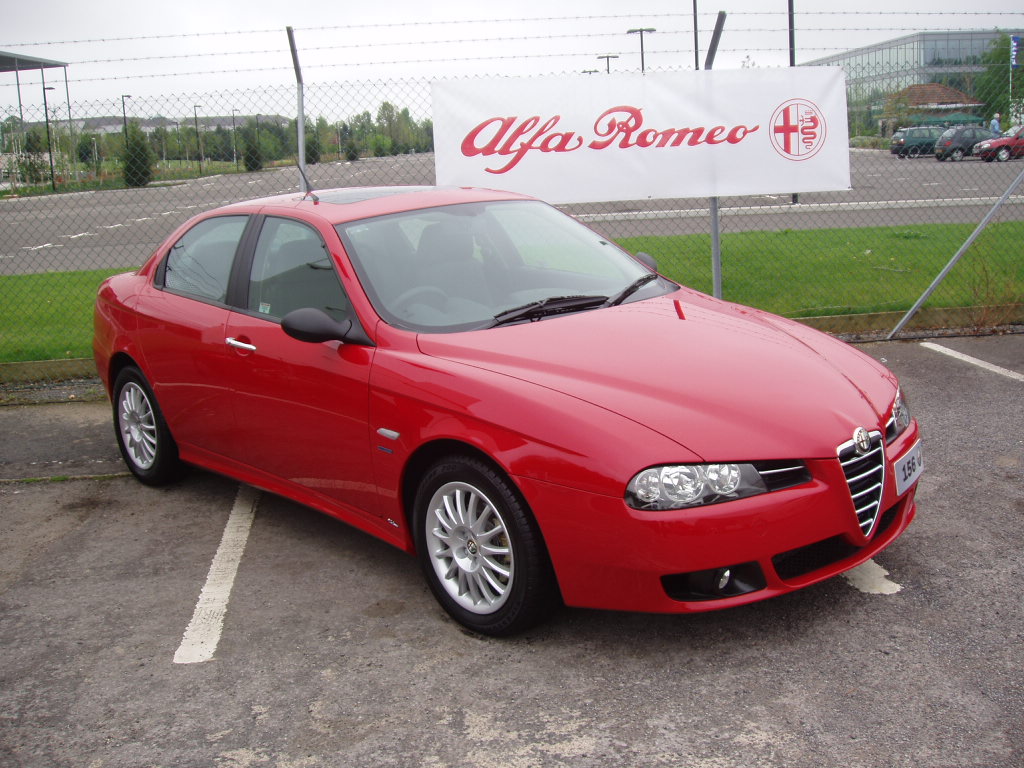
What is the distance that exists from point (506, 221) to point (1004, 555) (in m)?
2.63

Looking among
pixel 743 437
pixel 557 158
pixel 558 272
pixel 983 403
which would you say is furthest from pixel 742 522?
pixel 557 158

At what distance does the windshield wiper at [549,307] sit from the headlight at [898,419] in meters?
1.27

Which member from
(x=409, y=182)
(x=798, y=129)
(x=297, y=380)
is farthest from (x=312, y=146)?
(x=297, y=380)

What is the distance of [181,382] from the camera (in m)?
5.18

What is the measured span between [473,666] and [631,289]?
6.43 feet

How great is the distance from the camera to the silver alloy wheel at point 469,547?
3664 millimetres

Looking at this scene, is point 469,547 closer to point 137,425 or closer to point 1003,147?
point 137,425

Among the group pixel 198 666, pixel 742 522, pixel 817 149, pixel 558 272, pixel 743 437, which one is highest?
pixel 817 149

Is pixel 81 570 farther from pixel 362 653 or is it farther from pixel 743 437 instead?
pixel 743 437

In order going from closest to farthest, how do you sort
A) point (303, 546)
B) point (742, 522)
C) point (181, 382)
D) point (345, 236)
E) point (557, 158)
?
point (742, 522) < point (345, 236) < point (303, 546) < point (181, 382) < point (557, 158)

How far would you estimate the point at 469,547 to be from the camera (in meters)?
3.78

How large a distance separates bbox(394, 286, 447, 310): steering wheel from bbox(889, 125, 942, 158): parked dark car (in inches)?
303

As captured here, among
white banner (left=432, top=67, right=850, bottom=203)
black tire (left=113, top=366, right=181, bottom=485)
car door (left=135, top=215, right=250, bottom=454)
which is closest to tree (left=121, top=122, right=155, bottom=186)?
white banner (left=432, top=67, right=850, bottom=203)

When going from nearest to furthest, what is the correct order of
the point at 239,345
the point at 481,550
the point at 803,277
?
the point at 481,550, the point at 239,345, the point at 803,277
